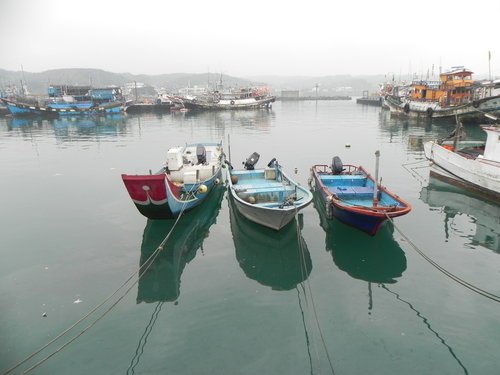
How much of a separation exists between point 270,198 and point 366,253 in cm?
484

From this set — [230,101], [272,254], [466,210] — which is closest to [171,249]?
[272,254]

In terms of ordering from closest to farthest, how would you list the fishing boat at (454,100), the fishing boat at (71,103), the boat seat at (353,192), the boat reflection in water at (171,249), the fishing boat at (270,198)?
1. the boat reflection in water at (171,249)
2. the fishing boat at (270,198)
3. the boat seat at (353,192)
4. the fishing boat at (454,100)
5. the fishing boat at (71,103)

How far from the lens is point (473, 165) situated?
1883 cm

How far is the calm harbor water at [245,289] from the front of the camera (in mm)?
7867

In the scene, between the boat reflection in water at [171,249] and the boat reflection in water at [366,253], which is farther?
the boat reflection in water at [366,253]

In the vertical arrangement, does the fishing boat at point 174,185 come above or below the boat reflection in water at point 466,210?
above

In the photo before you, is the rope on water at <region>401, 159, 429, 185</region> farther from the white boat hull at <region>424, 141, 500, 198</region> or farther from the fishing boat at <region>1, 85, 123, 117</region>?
the fishing boat at <region>1, 85, 123, 117</region>

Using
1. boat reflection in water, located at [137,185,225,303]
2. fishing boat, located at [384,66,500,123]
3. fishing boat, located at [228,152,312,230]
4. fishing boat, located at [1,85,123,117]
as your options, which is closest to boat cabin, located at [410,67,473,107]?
fishing boat, located at [384,66,500,123]

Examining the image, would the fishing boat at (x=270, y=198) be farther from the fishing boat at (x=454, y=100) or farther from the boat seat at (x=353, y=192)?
the fishing boat at (x=454, y=100)

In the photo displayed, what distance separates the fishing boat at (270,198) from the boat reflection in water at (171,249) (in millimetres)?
2088

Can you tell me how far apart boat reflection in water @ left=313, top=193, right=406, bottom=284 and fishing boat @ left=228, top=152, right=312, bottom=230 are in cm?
210

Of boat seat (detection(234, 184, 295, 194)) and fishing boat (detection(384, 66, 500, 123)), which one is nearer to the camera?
boat seat (detection(234, 184, 295, 194))

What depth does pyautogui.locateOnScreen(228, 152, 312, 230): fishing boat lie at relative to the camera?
13.3 meters

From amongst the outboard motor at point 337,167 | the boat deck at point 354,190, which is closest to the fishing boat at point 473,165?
the boat deck at point 354,190
